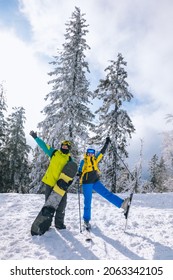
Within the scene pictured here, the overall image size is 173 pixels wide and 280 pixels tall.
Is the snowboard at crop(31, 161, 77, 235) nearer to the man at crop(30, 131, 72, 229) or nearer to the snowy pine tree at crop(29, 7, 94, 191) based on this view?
the man at crop(30, 131, 72, 229)

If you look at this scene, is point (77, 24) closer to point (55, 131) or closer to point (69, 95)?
point (69, 95)

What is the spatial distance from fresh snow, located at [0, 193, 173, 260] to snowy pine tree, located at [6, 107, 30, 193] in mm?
21244

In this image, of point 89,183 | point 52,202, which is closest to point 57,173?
point 52,202

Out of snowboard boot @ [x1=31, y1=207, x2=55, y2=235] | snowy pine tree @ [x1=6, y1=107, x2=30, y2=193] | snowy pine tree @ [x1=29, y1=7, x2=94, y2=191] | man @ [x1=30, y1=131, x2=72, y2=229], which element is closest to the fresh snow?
snowboard boot @ [x1=31, y1=207, x2=55, y2=235]

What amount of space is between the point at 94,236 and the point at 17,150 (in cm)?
2581

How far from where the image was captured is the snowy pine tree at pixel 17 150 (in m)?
32.0

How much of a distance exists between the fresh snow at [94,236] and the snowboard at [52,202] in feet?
0.72

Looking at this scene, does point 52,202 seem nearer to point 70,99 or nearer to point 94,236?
point 94,236

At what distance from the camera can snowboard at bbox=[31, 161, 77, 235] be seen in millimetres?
7363

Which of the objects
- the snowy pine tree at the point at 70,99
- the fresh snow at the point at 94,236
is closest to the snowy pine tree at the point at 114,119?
the snowy pine tree at the point at 70,99

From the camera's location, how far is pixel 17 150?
3231 centimetres

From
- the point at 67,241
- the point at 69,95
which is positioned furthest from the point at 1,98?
the point at 67,241
